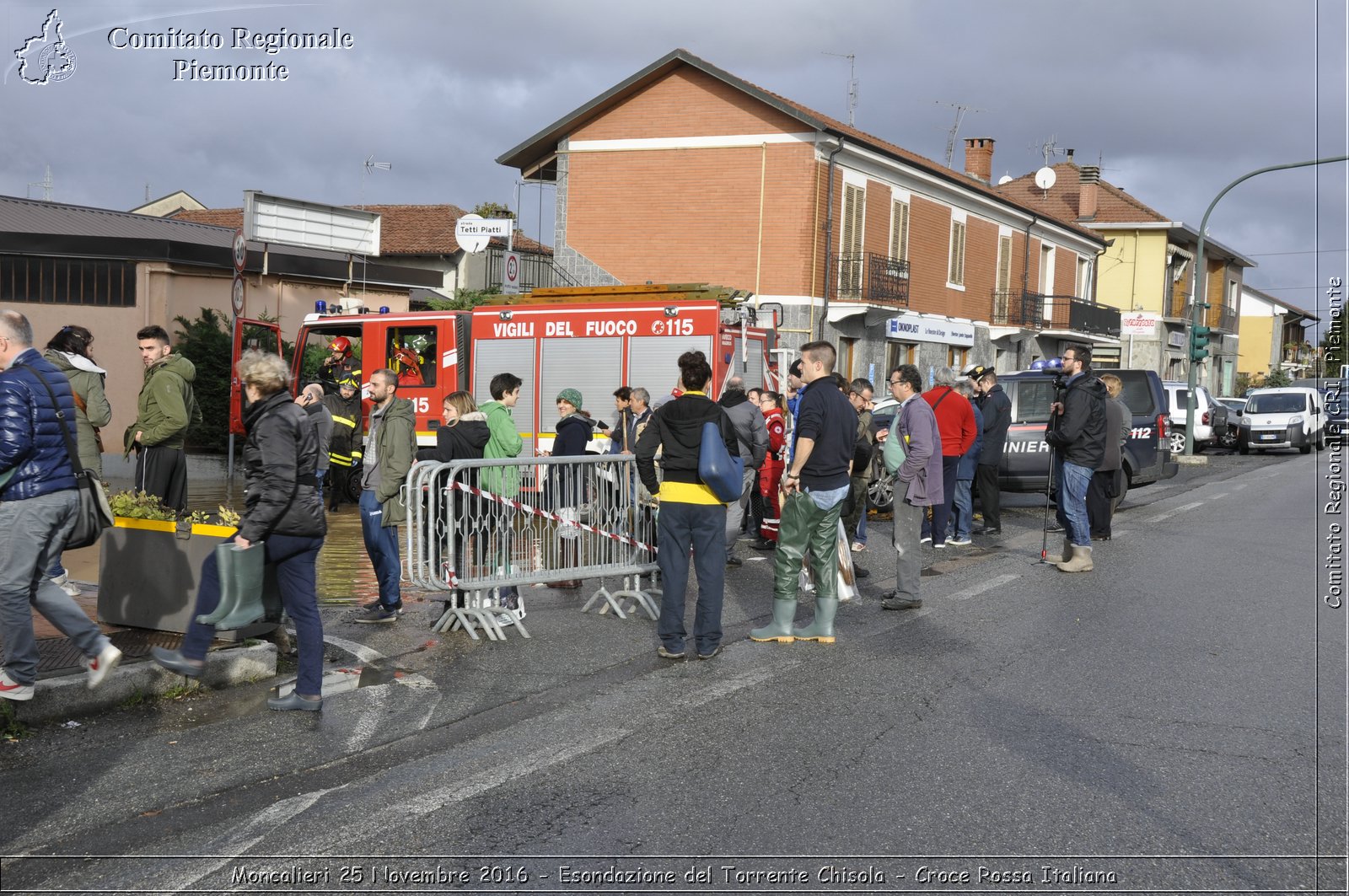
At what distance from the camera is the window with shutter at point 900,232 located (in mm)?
30109

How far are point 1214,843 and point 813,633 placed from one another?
11.7 feet

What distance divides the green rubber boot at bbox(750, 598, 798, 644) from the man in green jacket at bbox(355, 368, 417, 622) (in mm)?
2625

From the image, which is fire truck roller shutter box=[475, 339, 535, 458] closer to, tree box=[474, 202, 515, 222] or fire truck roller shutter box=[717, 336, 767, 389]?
fire truck roller shutter box=[717, 336, 767, 389]

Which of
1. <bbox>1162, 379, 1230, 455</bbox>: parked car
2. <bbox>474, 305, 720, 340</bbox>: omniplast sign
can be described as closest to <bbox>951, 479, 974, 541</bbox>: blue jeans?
<bbox>474, 305, 720, 340</bbox>: omniplast sign

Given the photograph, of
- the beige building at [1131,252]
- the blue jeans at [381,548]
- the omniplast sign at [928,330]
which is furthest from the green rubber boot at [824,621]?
the beige building at [1131,252]

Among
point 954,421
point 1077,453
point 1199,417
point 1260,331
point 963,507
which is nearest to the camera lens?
point 1077,453

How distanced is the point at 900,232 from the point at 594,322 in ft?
56.6

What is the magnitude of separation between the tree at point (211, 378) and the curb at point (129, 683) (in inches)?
526

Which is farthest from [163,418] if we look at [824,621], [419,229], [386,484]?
[419,229]

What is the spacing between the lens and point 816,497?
759 centimetres

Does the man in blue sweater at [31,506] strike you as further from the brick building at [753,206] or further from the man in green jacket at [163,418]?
the brick building at [753,206]

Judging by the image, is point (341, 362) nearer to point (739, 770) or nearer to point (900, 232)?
point (739, 770)

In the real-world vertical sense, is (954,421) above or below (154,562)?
above

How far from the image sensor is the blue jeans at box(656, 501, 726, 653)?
723 centimetres
